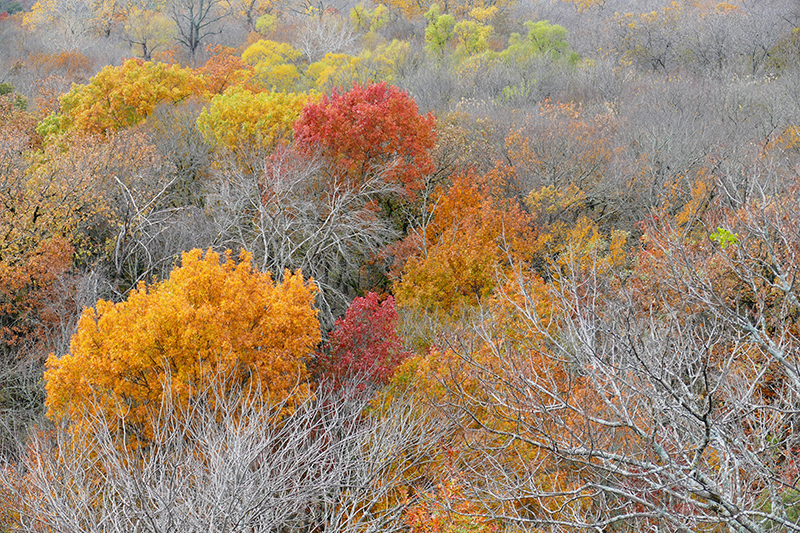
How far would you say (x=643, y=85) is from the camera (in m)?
35.3

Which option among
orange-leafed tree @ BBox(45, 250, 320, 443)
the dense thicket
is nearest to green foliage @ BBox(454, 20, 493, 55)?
the dense thicket

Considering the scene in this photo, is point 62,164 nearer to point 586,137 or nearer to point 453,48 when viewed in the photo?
point 586,137

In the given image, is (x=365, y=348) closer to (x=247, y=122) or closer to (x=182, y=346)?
(x=182, y=346)

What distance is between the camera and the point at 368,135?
933 inches

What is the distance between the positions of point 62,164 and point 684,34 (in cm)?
3895

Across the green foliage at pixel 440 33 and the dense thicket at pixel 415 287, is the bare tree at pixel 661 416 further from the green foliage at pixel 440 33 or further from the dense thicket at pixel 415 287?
the green foliage at pixel 440 33

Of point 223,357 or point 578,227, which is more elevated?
point 223,357

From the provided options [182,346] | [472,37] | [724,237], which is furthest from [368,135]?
[472,37]

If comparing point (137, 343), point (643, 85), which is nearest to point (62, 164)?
point (137, 343)

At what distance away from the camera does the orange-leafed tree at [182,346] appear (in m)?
14.1

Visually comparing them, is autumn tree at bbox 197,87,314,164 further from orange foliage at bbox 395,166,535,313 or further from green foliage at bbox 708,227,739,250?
green foliage at bbox 708,227,739,250

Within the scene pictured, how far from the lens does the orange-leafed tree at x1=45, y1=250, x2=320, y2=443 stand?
14.1 m

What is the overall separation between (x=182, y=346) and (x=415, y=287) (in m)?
10.0

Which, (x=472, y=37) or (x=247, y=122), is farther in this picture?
(x=472, y=37)
